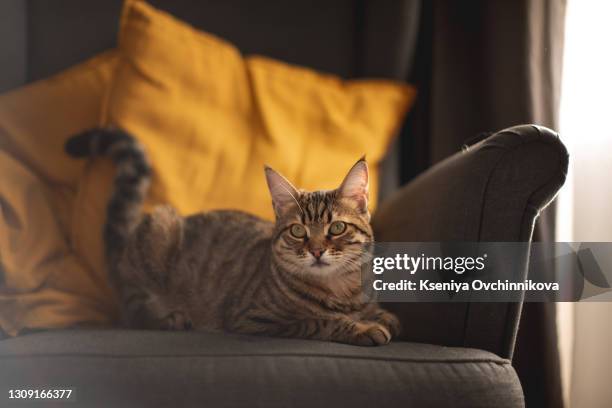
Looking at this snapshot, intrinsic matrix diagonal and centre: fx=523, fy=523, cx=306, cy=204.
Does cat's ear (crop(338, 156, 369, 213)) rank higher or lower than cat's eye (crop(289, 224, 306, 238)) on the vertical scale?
higher

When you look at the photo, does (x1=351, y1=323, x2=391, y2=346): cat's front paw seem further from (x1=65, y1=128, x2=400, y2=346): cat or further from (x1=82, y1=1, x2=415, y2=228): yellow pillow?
(x1=82, y1=1, x2=415, y2=228): yellow pillow

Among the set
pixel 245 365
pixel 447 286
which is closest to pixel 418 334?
pixel 447 286

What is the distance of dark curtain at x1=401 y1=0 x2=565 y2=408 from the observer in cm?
117

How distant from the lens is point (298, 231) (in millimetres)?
856

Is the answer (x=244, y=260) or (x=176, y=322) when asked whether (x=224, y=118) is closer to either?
(x=244, y=260)

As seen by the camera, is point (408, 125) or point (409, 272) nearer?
point (409, 272)

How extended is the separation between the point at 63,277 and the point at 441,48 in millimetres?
1171

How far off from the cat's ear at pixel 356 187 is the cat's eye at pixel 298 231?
0.28 ft

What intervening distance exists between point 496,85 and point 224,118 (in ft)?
2.36

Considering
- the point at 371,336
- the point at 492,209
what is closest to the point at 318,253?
the point at 371,336

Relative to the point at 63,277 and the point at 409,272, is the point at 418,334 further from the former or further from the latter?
the point at 63,277

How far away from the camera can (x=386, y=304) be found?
3.07 ft

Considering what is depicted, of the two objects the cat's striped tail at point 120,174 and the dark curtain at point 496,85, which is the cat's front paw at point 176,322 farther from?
the dark curtain at point 496,85

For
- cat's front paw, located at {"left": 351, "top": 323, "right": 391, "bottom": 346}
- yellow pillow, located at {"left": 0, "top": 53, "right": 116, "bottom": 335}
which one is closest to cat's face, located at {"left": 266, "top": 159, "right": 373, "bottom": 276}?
cat's front paw, located at {"left": 351, "top": 323, "right": 391, "bottom": 346}
